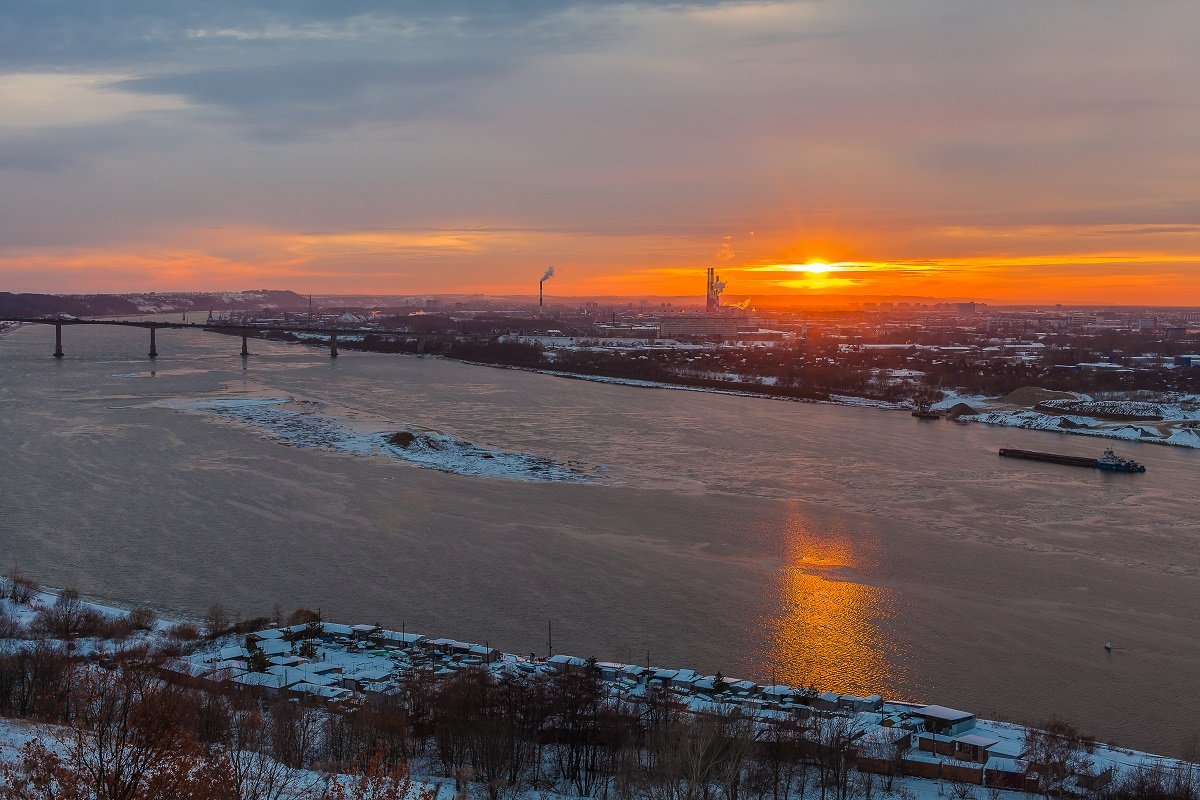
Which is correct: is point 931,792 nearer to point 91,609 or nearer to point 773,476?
point 91,609

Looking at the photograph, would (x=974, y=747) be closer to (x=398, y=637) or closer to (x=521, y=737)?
(x=521, y=737)

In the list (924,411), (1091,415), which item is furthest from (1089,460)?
(1091,415)

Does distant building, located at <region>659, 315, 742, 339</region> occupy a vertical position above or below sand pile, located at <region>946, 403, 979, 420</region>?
above

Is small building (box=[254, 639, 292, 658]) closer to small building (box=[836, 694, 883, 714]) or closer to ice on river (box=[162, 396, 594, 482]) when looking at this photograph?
small building (box=[836, 694, 883, 714])

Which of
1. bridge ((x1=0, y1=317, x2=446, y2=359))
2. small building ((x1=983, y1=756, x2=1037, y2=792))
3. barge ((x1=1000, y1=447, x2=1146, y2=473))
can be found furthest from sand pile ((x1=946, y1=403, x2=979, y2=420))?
bridge ((x1=0, y1=317, x2=446, y2=359))

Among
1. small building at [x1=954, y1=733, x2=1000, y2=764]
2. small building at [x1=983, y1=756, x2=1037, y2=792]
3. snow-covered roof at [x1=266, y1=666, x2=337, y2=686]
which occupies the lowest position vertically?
small building at [x1=983, y1=756, x2=1037, y2=792]

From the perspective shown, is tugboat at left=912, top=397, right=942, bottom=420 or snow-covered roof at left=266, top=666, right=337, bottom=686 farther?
tugboat at left=912, top=397, right=942, bottom=420

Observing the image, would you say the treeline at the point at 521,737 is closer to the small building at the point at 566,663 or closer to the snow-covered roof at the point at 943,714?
the small building at the point at 566,663

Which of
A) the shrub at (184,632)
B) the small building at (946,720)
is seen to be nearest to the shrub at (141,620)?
the shrub at (184,632)
